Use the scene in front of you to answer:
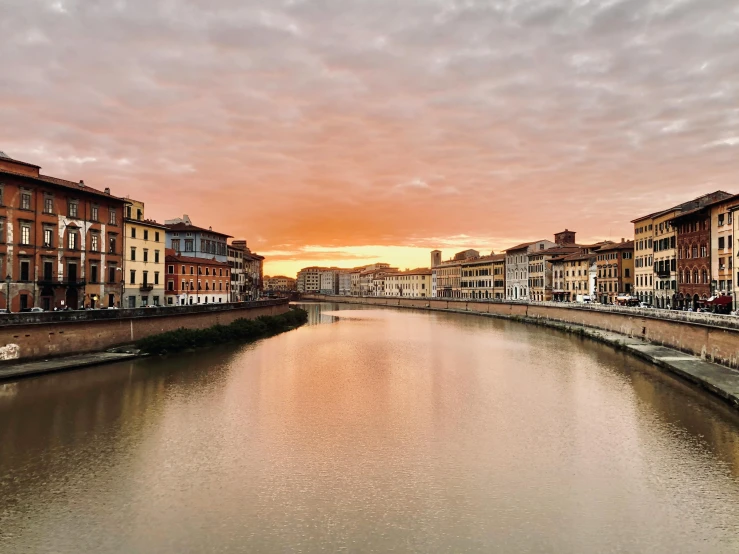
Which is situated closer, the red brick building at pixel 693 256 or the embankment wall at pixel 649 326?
the embankment wall at pixel 649 326

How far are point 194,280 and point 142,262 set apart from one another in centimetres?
1420

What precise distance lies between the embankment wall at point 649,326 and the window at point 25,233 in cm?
4778

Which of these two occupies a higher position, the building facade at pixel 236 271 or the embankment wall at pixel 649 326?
the building facade at pixel 236 271

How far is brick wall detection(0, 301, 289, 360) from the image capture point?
107 ft

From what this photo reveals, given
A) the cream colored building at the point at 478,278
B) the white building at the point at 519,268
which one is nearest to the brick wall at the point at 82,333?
the white building at the point at 519,268

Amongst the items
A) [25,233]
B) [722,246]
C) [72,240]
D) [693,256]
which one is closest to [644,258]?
[693,256]

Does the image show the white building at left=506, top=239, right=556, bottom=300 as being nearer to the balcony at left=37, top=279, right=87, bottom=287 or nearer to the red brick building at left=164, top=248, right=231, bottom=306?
the red brick building at left=164, top=248, right=231, bottom=306

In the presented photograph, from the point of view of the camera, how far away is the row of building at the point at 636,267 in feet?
167

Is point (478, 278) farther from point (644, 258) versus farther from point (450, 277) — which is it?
point (644, 258)

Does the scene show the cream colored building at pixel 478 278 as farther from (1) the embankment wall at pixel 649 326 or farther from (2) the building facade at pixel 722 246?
(2) the building facade at pixel 722 246

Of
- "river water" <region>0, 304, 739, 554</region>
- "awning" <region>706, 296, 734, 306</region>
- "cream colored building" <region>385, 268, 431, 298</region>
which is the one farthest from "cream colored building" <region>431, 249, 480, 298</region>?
"river water" <region>0, 304, 739, 554</region>

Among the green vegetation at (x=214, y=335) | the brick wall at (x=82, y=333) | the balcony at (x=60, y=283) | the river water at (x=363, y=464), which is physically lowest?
the river water at (x=363, y=464)

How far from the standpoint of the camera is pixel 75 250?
151 ft

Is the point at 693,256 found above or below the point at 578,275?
above
